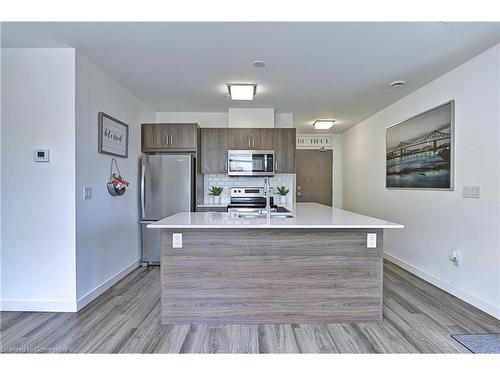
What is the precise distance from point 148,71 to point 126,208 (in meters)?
1.73

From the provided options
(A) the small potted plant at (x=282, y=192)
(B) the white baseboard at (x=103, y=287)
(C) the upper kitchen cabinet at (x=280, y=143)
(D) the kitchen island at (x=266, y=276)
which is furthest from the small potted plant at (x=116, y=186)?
(A) the small potted plant at (x=282, y=192)

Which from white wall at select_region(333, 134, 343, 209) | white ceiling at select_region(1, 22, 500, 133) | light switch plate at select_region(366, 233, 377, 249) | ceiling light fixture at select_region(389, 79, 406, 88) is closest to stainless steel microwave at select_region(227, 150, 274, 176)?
white ceiling at select_region(1, 22, 500, 133)

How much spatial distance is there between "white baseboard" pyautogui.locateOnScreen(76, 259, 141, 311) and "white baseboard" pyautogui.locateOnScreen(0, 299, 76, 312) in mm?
81

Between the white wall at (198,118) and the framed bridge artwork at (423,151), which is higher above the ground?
the white wall at (198,118)

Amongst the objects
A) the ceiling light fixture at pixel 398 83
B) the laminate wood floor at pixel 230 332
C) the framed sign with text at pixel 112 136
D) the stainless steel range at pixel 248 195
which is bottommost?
the laminate wood floor at pixel 230 332

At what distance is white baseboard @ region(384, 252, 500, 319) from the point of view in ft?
9.04

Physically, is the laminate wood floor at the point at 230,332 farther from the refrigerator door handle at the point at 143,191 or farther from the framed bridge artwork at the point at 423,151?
the refrigerator door handle at the point at 143,191

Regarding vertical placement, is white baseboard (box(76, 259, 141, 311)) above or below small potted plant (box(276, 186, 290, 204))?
below

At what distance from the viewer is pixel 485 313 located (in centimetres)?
278

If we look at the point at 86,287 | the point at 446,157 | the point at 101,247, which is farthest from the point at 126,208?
the point at 446,157

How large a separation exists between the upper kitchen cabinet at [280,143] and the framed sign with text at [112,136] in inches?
77.7

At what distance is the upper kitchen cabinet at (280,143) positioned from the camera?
15.8 feet

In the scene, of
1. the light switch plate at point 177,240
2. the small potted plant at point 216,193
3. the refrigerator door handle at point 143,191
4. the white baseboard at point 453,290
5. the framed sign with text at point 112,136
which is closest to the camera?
the light switch plate at point 177,240

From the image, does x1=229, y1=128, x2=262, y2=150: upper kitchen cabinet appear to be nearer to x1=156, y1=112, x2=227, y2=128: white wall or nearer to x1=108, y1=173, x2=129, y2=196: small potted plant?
x1=156, y1=112, x2=227, y2=128: white wall
